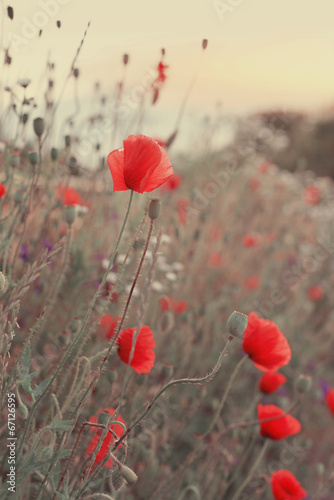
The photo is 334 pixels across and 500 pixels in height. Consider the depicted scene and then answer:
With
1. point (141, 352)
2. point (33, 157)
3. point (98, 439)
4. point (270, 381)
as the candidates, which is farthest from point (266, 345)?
point (33, 157)

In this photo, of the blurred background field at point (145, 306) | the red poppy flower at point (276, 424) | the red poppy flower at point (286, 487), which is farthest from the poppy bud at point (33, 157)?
the red poppy flower at point (286, 487)

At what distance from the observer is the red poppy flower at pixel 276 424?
4.92 feet

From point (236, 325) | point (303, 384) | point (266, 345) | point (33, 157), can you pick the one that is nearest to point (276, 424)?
point (303, 384)

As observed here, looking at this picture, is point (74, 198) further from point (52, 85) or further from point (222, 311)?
point (222, 311)

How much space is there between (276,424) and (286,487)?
0.19 metres

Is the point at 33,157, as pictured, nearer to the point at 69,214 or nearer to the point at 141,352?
the point at 69,214

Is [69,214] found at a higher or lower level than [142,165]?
lower

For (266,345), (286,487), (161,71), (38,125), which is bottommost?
(286,487)

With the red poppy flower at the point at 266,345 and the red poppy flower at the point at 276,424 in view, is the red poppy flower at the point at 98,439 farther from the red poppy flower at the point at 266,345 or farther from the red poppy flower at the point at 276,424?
the red poppy flower at the point at 276,424

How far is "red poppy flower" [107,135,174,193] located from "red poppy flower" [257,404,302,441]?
0.92m

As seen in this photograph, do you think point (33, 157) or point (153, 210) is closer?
point (153, 210)

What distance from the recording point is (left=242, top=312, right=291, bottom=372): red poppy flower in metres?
1.19

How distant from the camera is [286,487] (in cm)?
146

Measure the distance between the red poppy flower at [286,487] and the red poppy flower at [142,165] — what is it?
3.48 ft
